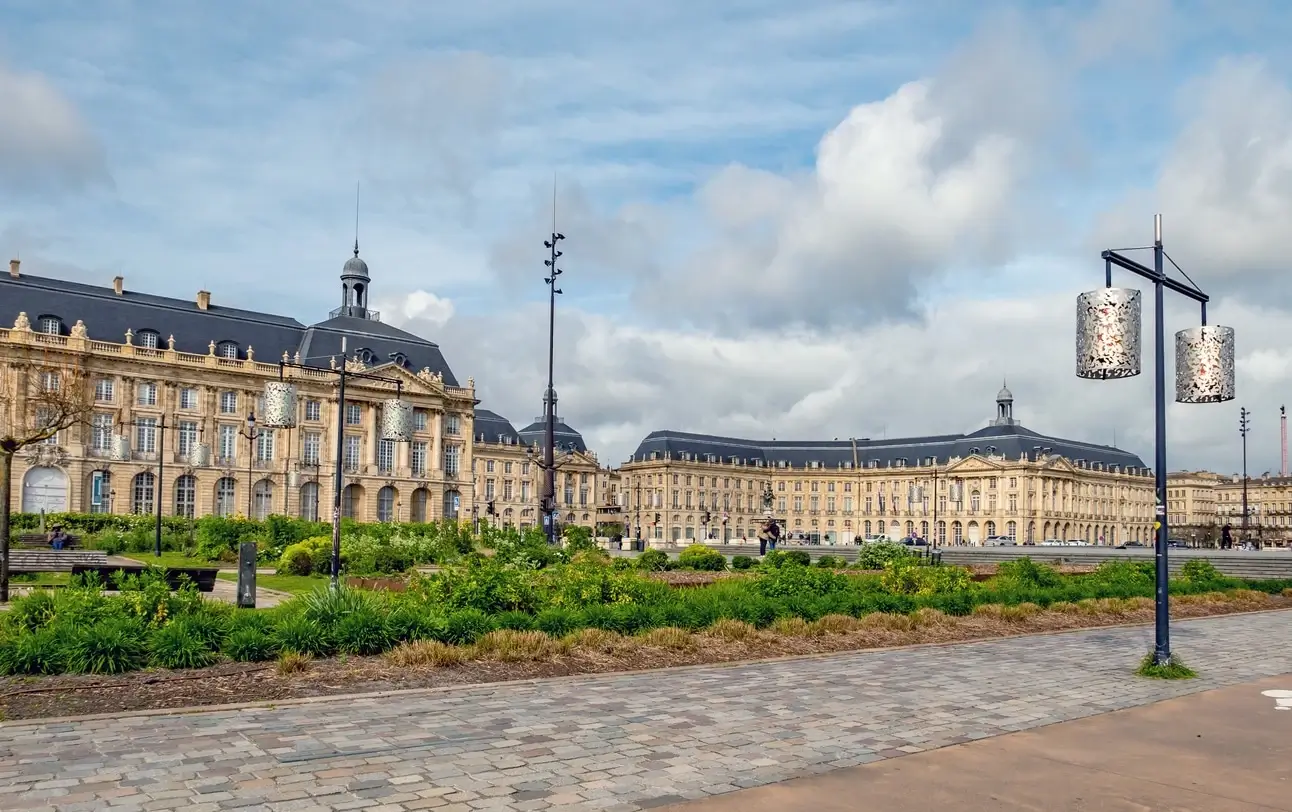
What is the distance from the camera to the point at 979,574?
106 feet

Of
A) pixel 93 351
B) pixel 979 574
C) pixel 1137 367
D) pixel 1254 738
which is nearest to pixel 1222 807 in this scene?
pixel 1254 738

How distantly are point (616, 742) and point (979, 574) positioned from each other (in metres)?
25.4

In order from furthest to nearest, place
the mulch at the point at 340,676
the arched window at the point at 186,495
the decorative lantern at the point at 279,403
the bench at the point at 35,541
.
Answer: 1. the arched window at the point at 186,495
2. the bench at the point at 35,541
3. the decorative lantern at the point at 279,403
4. the mulch at the point at 340,676

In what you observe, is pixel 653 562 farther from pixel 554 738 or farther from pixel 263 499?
pixel 263 499

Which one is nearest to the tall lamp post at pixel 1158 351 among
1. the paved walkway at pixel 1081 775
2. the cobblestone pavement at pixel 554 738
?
the cobblestone pavement at pixel 554 738

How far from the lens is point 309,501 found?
269 ft

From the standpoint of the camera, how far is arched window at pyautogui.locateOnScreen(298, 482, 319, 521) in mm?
81438

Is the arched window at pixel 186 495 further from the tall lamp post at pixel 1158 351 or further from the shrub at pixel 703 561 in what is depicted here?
the tall lamp post at pixel 1158 351

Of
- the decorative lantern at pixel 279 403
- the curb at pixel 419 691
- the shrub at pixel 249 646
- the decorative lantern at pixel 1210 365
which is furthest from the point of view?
the decorative lantern at pixel 279 403

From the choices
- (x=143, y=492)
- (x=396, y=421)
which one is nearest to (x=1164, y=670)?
(x=396, y=421)

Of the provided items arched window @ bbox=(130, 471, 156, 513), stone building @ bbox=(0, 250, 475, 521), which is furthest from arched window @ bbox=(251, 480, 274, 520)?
arched window @ bbox=(130, 471, 156, 513)

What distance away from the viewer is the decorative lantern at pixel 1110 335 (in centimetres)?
1253

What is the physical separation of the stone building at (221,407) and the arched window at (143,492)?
0.25ft

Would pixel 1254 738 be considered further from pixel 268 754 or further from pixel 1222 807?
pixel 268 754
